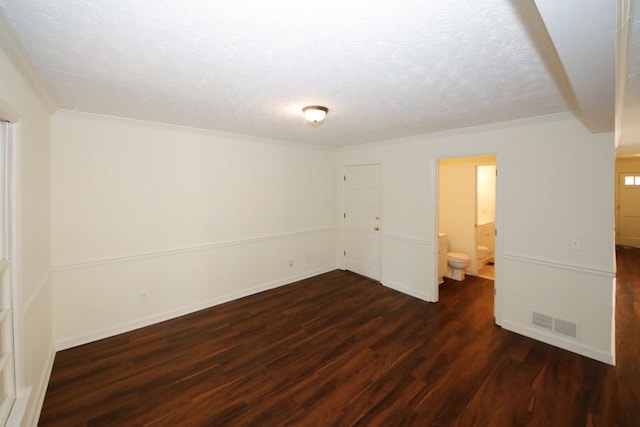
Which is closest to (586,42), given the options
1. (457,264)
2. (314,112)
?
(314,112)

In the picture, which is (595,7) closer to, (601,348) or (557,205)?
(557,205)

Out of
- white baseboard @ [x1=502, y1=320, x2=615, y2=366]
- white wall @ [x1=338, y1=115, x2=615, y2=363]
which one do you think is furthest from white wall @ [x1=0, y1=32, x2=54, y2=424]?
white baseboard @ [x1=502, y1=320, x2=615, y2=366]

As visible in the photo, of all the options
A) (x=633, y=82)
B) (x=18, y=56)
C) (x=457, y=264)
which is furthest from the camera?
(x=457, y=264)

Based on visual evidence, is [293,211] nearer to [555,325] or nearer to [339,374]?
[339,374]

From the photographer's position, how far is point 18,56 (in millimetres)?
1550

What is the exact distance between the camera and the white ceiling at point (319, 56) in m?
1.18

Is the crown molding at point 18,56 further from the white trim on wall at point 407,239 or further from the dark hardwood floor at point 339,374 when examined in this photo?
the white trim on wall at point 407,239

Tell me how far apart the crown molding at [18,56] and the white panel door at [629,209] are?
1105cm

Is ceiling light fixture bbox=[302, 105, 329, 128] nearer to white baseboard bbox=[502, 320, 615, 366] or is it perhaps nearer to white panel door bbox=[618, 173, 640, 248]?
white baseboard bbox=[502, 320, 615, 366]

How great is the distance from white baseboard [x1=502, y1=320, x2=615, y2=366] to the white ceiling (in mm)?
2111

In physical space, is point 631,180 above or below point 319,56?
below

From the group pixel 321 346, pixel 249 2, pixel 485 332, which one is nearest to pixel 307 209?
pixel 321 346

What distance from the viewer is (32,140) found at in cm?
203

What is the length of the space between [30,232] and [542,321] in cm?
478
